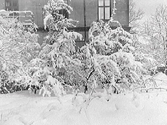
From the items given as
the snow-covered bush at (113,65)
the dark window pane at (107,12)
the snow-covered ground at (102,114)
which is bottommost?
the snow-covered ground at (102,114)

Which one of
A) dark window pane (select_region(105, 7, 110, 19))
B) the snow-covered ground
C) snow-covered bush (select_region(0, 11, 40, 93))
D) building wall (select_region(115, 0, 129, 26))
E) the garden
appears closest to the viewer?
the snow-covered ground

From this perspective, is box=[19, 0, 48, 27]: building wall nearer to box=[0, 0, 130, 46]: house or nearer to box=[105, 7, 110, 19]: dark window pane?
box=[0, 0, 130, 46]: house

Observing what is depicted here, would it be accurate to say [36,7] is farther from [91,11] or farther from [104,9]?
[104,9]

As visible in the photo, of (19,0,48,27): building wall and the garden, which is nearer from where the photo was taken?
the garden

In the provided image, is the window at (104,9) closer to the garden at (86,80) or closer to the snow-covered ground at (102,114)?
the garden at (86,80)

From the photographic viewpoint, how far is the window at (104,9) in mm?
14727

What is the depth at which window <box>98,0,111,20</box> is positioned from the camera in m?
14.7

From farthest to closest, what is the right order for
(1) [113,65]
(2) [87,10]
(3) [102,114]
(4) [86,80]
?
1. (2) [87,10]
2. (4) [86,80]
3. (1) [113,65]
4. (3) [102,114]

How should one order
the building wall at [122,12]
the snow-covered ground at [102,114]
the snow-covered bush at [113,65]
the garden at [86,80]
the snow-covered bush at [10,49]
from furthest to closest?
the building wall at [122,12] < the snow-covered bush at [113,65] < the snow-covered bush at [10,49] < the garden at [86,80] < the snow-covered ground at [102,114]

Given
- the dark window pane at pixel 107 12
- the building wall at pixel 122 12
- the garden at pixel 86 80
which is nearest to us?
the garden at pixel 86 80

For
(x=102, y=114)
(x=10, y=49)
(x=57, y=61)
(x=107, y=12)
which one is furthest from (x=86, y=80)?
(x=107, y=12)

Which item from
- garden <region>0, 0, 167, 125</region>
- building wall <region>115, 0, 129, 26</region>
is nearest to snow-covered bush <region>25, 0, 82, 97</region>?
garden <region>0, 0, 167, 125</region>

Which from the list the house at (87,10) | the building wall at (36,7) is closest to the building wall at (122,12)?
the house at (87,10)

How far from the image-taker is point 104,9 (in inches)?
582
